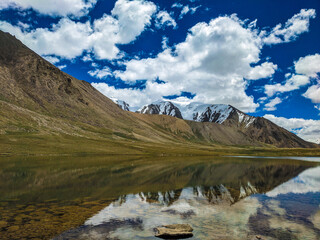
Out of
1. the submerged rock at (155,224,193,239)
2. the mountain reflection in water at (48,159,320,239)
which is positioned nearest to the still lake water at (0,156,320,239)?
the mountain reflection in water at (48,159,320,239)

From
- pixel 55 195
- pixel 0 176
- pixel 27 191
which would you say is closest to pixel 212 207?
pixel 55 195

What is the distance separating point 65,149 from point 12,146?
70.3 ft

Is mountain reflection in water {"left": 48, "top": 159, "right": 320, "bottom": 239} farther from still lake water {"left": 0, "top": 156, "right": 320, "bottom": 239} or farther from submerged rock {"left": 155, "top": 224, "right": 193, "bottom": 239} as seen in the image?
submerged rock {"left": 155, "top": 224, "right": 193, "bottom": 239}

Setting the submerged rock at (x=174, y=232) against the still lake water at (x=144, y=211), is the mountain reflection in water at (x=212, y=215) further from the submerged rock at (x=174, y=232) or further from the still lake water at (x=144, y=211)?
the submerged rock at (x=174, y=232)

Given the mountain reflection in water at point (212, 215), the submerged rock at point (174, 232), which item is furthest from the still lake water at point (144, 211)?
the submerged rock at point (174, 232)

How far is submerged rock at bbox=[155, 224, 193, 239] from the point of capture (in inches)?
636

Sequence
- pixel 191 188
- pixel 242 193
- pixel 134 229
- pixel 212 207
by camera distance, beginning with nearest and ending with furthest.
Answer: pixel 134 229
pixel 212 207
pixel 242 193
pixel 191 188

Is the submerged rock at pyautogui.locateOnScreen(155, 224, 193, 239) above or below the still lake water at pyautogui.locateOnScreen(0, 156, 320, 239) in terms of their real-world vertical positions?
above

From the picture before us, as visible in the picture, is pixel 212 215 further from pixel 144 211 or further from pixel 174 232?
pixel 174 232

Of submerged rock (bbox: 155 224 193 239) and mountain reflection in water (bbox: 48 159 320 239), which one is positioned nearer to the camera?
submerged rock (bbox: 155 224 193 239)

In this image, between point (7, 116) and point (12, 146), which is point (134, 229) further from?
point (7, 116)

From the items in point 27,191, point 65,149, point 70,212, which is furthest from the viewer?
point 65,149

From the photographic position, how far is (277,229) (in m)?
18.0

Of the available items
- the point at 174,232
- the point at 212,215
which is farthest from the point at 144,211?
the point at 174,232
